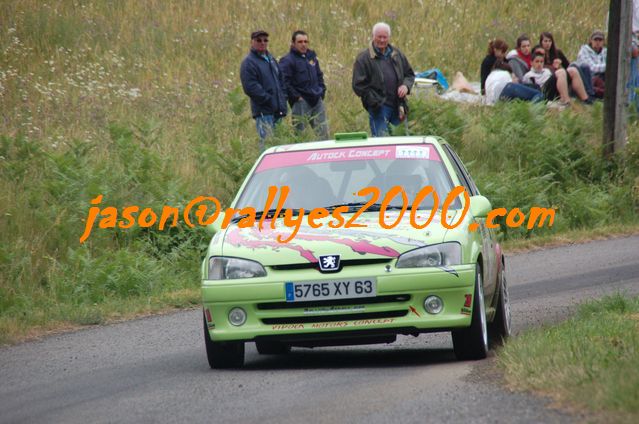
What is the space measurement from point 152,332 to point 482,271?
352cm

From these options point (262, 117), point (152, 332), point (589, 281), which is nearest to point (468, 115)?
point (262, 117)

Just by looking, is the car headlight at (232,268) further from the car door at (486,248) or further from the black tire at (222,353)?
the car door at (486,248)

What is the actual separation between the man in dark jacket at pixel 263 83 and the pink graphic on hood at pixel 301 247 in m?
9.69

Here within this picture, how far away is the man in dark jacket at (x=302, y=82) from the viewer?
20156mm

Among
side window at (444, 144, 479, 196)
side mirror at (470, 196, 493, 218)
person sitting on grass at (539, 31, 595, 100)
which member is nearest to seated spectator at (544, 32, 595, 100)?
person sitting on grass at (539, 31, 595, 100)

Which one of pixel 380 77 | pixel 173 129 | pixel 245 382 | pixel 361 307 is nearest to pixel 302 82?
pixel 380 77

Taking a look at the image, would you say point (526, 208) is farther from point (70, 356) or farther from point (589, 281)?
point (70, 356)

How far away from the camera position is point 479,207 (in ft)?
33.0

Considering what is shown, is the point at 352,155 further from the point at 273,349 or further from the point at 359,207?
the point at 273,349

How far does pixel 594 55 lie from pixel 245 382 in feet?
62.4

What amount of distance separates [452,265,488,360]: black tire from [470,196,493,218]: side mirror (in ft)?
1.90

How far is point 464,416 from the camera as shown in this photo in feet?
23.4

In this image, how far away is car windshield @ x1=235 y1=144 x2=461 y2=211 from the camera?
33.7 feet

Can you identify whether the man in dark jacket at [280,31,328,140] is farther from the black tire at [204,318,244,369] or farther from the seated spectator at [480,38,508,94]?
the black tire at [204,318,244,369]
